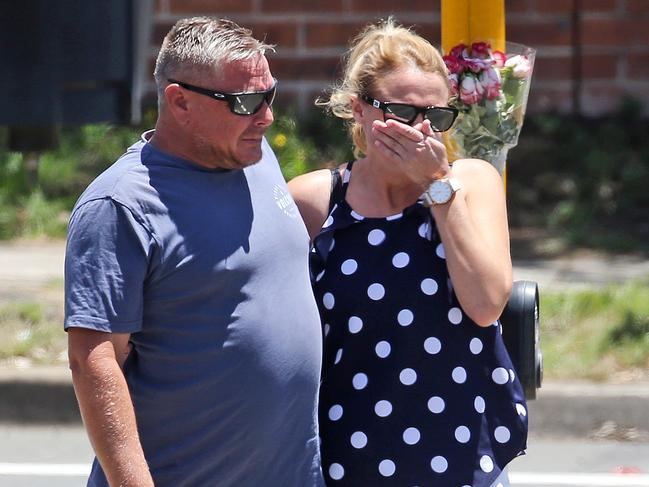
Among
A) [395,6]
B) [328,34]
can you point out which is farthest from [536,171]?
[328,34]

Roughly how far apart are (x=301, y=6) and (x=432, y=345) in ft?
23.6

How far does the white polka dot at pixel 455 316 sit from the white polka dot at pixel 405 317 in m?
0.08

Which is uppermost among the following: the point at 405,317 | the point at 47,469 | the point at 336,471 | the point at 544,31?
the point at 544,31

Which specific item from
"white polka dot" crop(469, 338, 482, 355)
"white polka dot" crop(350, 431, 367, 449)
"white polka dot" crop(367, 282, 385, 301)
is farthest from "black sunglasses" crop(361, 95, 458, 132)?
"white polka dot" crop(350, 431, 367, 449)

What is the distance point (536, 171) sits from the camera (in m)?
9.11

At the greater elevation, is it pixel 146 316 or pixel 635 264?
pixel 146 316

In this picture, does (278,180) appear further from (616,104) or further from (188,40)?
(616,104)

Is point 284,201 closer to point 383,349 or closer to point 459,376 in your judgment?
point 383,349

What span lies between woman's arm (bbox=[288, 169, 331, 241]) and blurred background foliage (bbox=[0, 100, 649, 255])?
17.5 feet

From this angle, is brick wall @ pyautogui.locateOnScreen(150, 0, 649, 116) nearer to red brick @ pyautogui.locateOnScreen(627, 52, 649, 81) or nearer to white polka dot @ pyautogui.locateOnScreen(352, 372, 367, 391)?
red brick @ pyautogui.locateOnScreen(627, 52, 649, 81)

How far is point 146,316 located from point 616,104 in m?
7.40

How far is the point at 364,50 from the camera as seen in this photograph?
2.88 m

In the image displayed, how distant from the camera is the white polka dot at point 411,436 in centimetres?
274

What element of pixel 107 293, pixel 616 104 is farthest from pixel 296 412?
pixel 616 104
